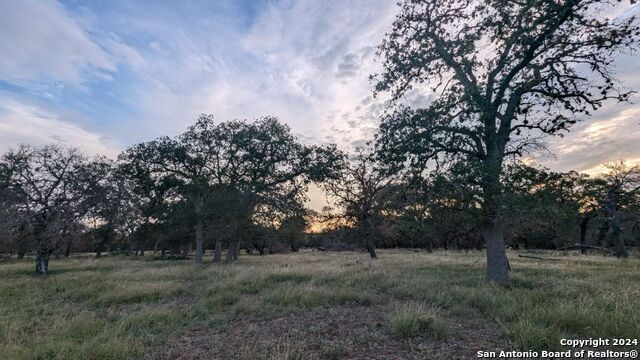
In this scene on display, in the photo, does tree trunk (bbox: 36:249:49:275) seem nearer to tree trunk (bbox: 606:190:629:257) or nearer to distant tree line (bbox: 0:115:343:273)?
distant tree line (bbox: 0:115:343:273)

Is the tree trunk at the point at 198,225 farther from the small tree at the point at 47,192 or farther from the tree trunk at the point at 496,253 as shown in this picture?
the tree trunk at the point at 496,253

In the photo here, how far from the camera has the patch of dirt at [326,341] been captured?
18.8 ft

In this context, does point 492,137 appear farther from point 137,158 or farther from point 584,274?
point 137,158

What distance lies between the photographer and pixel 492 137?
1238cm

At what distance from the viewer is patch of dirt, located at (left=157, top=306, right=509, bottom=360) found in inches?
225

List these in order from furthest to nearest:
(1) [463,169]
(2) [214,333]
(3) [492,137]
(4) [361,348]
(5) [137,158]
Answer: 1. (5) [137,158]
2. (3) [492,137]
3. (1) [463,169]
4. (2) [214,333]
5. (4) [361,348]

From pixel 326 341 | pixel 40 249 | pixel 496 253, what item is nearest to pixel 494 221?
pixel 496 253

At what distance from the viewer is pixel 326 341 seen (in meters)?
6.29

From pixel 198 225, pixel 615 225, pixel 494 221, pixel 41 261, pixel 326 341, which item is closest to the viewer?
pixel 326 341

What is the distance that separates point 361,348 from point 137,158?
26.5 m

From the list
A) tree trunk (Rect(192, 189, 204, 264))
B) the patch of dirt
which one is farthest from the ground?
tree trunk (Rect(192, 189, 204, 264))

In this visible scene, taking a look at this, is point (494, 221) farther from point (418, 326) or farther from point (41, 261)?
point (41, 261)

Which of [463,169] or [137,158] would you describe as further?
[137,158]

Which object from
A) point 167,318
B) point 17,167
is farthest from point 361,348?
point 17,167
